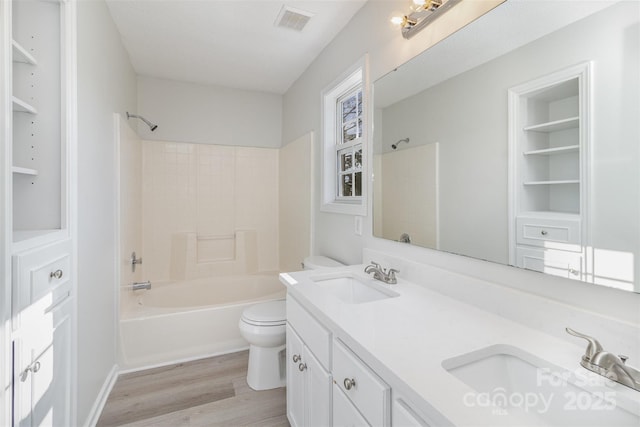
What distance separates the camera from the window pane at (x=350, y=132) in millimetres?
2172

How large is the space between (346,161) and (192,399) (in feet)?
6.36

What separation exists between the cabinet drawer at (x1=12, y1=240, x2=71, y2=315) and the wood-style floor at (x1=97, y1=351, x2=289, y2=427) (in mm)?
984

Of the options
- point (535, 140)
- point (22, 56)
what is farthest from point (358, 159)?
point (22, 56)

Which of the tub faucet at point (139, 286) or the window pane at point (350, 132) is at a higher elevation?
the window pane at point (350, 132)

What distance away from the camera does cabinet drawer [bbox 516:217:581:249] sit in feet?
2.75

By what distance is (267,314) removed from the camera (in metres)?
1.99

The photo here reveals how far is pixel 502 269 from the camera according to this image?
1036mm

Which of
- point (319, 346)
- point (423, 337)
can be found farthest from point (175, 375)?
point (423, 337)

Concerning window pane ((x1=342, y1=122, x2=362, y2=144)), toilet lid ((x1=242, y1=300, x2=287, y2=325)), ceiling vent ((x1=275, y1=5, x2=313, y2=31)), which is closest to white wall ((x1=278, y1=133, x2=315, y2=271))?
window pane ((x1=342, y1=122, x2=362, y2=144))

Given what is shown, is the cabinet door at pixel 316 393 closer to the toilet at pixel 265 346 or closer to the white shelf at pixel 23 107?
the toilet at pixel 265 346

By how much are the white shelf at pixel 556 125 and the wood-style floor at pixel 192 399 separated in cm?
183

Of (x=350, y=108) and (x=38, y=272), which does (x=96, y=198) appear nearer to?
(x=38, y=272)

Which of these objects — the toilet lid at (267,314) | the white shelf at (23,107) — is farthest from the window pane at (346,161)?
the white shelf at (23,107)

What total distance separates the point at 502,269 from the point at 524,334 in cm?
24
